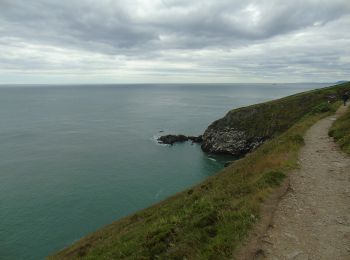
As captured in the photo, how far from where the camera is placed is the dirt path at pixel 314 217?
10180 mm

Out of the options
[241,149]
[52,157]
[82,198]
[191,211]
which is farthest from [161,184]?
[191,211]

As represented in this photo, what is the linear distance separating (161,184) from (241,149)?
3199cm

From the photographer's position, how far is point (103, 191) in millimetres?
53688

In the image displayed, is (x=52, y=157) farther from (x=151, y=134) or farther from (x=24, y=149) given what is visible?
(x=151, y=134)

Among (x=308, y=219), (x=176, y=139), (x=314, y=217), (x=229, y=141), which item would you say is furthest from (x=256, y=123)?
(x=308, y=219)

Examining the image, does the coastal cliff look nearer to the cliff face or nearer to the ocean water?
the cliff face

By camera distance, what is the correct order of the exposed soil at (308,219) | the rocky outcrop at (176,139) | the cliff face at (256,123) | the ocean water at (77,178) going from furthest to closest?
the rocky outcrop at (176,139) → the cliff face at (256,123) → the ocean water at (77,178) → the exposed soil at (308,219)

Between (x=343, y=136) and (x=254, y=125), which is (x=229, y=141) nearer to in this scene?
(x=254, y=125)

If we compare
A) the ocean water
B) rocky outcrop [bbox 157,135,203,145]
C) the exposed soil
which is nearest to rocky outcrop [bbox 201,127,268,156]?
the ocean water

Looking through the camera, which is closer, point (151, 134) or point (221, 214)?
point (221, 214)

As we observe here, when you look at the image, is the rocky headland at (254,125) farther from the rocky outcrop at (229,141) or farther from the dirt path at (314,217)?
the dirt path at (314,217)

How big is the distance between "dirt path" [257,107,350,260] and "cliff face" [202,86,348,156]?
59232 mm

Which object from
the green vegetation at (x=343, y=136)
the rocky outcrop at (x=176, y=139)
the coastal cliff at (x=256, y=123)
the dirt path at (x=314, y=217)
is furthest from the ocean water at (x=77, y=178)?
the dirt path at (x=314, y=217)

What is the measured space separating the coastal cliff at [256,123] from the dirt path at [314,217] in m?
59.2
